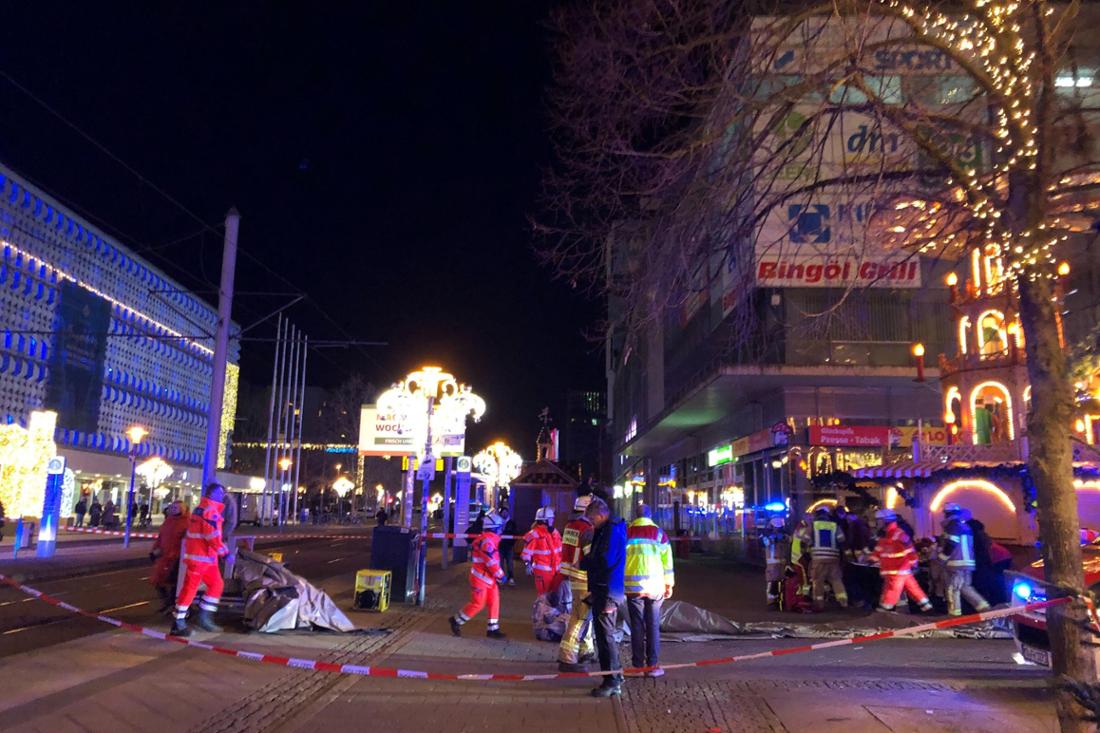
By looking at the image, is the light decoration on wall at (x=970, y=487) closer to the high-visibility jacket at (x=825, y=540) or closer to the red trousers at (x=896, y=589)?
the high-visibility jacket at (x=825, y=540)

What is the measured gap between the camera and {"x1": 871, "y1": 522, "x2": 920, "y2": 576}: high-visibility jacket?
37.0 ft

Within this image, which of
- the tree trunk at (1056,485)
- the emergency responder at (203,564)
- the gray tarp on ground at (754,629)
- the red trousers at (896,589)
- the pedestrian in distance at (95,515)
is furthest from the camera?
the pedestrian in distance at (95,515)

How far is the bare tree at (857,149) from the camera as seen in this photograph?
572 cm

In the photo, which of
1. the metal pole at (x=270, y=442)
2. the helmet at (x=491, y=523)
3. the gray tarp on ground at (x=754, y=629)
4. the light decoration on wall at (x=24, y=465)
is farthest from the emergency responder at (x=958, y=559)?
the metal pole at (x=270, y=442)

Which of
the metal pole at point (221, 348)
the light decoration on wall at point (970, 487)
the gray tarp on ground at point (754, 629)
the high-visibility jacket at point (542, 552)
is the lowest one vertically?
the gray tarp on ground at point (754, 629)

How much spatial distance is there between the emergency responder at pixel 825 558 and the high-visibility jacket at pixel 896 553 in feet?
4.12

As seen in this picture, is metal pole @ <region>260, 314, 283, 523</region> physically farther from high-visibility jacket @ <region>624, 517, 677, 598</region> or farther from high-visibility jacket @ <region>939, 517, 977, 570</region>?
high-visibility jacket @ <region>624, 517, 677, 598</region>

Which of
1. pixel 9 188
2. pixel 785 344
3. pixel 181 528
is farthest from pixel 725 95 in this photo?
pixel 9 188

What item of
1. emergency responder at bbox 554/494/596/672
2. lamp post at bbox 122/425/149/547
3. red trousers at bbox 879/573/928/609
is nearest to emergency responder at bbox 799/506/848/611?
red trousers at bbox 879/573/928/609

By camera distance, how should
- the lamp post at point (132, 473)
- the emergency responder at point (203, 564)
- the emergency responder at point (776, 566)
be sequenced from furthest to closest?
the lamp post at point (132, 473) < the emergency responder at point (776, 566) < the emergency responder at point (203, 564)

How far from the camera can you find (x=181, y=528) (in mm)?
10742

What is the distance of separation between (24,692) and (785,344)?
19.6 meters

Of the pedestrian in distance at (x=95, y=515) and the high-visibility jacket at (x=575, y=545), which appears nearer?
the high-visibility jacket at (x=575, y=545)

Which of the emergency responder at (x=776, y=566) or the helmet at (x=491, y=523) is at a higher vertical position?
the helmet at (x=491, y=523)
